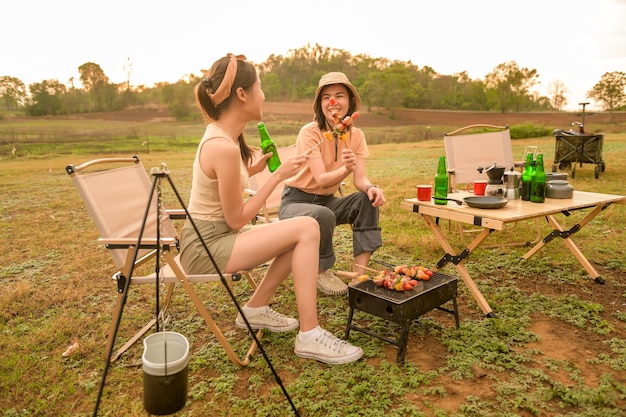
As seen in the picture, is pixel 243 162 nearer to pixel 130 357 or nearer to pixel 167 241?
pixel 167 241

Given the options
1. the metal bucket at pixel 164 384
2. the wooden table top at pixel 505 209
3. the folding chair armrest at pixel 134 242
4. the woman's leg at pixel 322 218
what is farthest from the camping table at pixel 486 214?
the metal bucket at pixel 164 384

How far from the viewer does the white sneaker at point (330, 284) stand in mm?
3430

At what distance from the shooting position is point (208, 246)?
2377mm

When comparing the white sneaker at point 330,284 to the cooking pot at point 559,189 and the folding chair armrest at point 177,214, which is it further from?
the cooking pot at point 559,189

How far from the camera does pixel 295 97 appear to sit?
26.9 m

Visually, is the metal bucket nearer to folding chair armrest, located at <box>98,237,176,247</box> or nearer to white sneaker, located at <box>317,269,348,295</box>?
folding chair armrest, located at <box>98,237,176,247</box>

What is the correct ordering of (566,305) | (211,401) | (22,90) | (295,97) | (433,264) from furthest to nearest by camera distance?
(295,97)
(22,90)
(433,264)
(566,305)
(211,401)

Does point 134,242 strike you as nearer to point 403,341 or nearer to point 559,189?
point 403,341

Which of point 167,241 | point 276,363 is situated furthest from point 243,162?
point 276,363

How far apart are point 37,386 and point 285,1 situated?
15446 mm

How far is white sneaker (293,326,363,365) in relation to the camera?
243 cm

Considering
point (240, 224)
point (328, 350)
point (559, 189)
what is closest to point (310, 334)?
point (328, 350)

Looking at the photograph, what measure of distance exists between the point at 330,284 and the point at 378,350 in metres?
0.93

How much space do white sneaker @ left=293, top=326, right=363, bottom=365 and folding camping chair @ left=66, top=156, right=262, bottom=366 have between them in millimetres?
319
